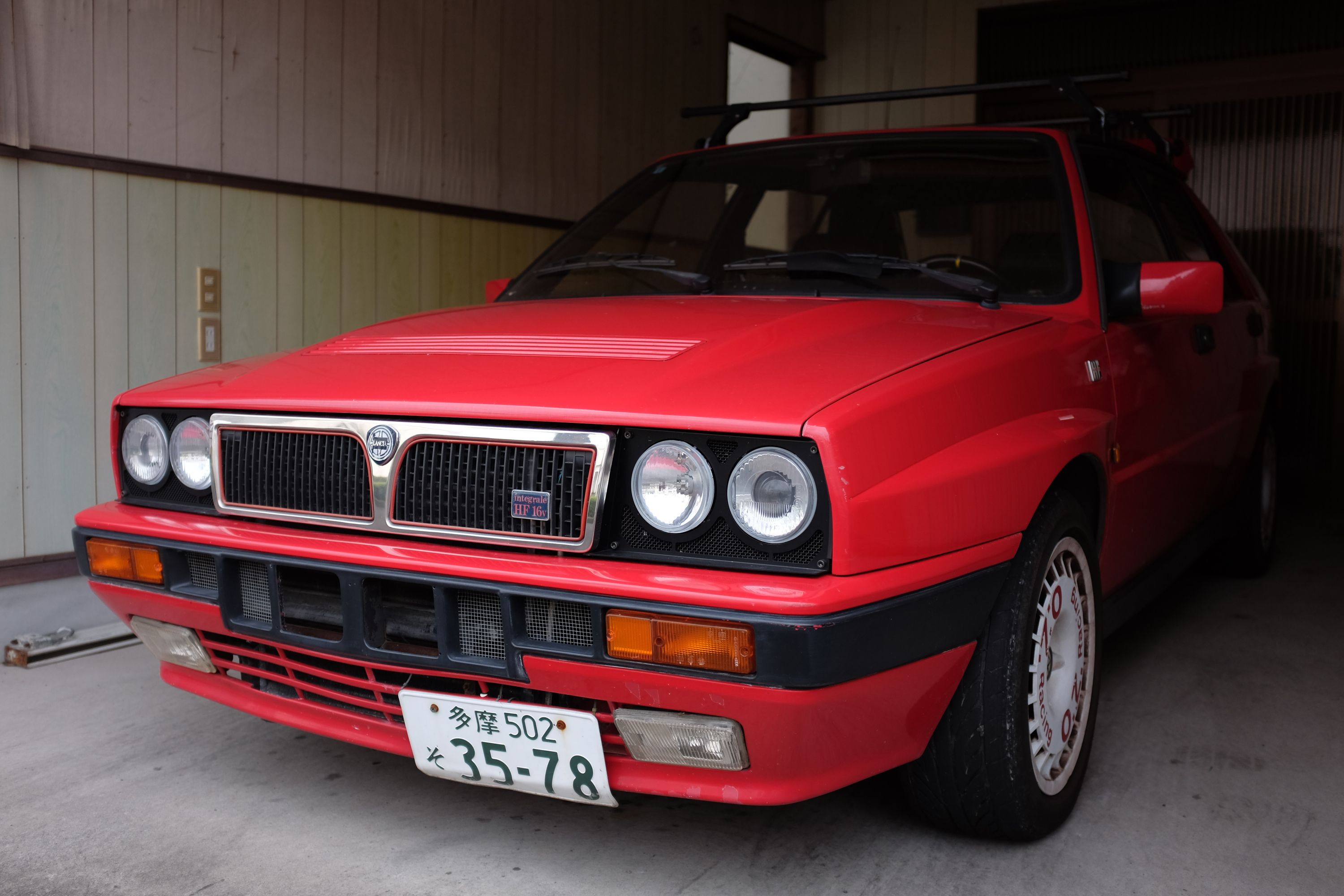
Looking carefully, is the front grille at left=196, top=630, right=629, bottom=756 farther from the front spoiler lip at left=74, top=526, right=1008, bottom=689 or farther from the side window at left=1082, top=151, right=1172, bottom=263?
the side window at left=1082, top=151, right=1172, bottom=263

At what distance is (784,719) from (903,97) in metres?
2.32

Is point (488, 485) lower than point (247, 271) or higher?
lower

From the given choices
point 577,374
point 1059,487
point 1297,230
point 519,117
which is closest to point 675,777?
point 577,374

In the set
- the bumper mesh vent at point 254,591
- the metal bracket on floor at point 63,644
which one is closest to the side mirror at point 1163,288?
the bumper mesh vent at point 254,591

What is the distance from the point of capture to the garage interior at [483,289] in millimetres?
2016

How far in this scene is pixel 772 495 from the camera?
1.57 meters

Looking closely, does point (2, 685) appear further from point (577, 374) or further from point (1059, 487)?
point (1059, 487)

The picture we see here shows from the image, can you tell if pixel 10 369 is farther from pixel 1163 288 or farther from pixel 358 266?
pixel 1163 288

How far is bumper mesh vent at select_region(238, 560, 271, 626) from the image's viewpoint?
1.90 m

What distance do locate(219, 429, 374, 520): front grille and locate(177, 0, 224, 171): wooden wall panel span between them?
2.38m

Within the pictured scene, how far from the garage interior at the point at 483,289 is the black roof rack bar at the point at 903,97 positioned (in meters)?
1.60

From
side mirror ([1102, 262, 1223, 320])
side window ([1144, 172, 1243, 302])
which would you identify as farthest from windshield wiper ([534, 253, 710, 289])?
side window ([1144, 172, 1243, 302])

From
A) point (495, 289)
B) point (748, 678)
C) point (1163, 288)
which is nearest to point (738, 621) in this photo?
point (748, 678)

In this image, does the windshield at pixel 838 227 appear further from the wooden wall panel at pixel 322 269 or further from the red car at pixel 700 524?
the wooden wall panel at pixel 322 269
